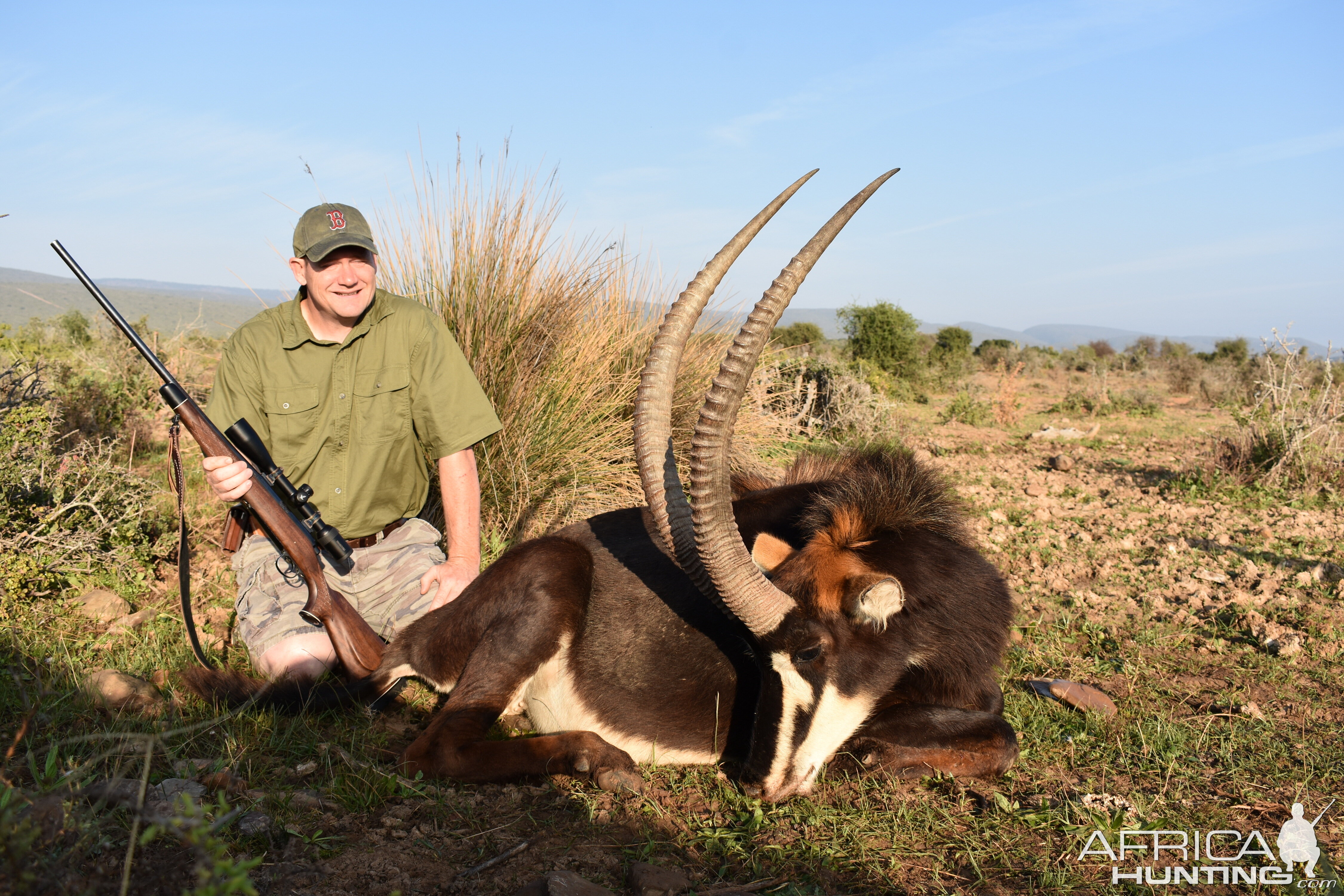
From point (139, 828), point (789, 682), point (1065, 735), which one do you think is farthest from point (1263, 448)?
point (139, 828)

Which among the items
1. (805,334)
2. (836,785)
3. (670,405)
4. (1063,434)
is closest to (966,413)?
(1063,434)

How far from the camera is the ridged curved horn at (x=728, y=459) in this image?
2703 millimetres

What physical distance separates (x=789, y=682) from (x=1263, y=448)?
7.53 meters

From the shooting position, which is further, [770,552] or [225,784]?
[770,552]

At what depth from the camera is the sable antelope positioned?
2.99m

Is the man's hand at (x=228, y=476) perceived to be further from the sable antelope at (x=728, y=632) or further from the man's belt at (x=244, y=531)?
the sable antelope at (x=728, y=632)

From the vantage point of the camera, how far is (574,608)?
3.72 m

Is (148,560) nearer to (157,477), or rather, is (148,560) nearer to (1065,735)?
(157,477)

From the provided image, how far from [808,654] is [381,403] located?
2838mm

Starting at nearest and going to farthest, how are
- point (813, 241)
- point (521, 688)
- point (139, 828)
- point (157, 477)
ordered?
point (139, 828)
point (813, 241)
point (521, 688)
point (157, 477)

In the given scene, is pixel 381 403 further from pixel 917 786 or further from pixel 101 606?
pixel 917 786

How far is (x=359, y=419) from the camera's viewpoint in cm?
461

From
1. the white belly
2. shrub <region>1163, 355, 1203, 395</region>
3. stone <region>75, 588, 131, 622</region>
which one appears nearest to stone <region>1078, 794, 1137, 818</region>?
the white belly

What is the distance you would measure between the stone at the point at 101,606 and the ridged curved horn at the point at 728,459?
3.74 m
